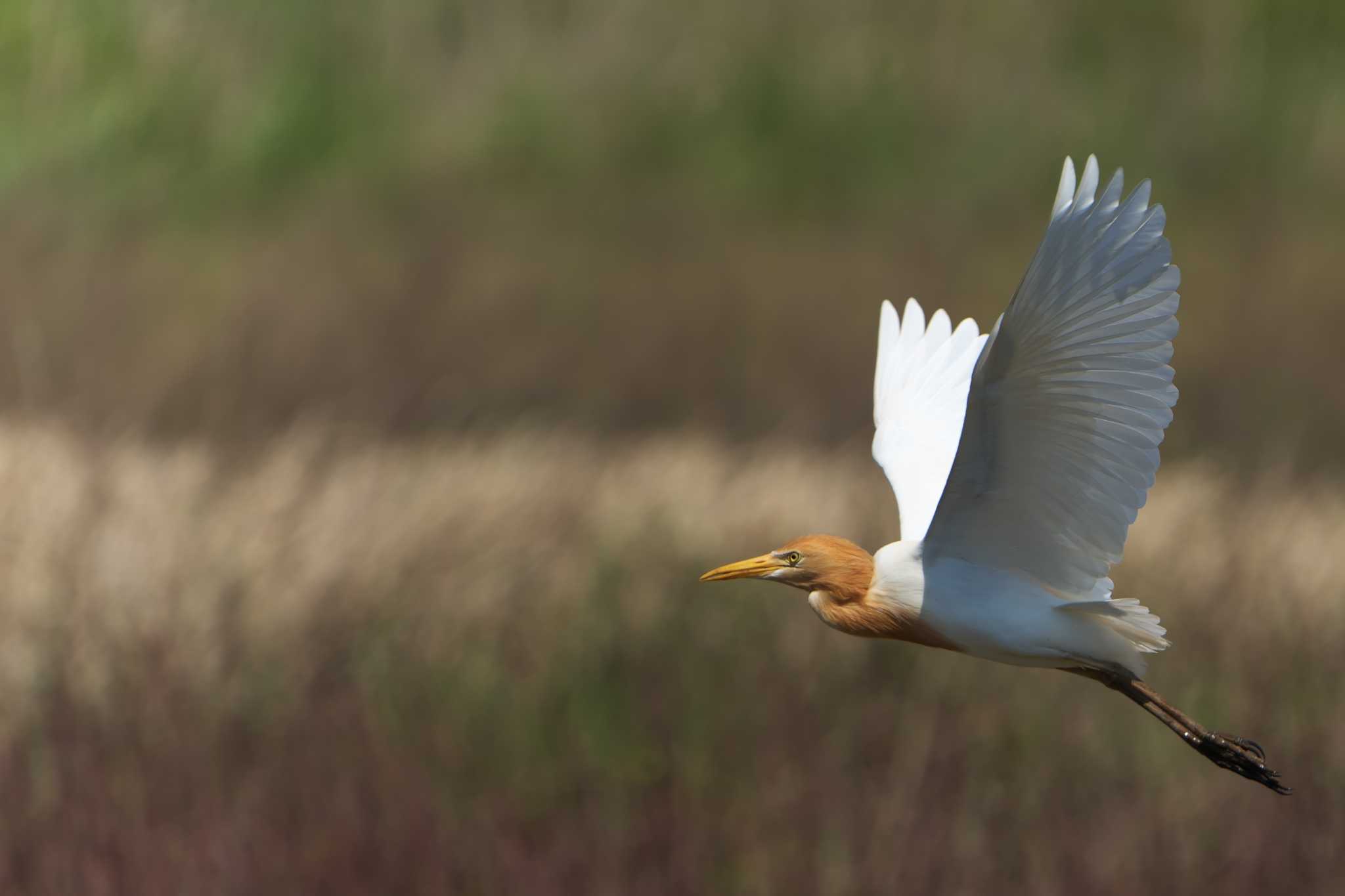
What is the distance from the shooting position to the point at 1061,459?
221 cm

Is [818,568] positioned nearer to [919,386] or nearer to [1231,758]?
[1231,758]

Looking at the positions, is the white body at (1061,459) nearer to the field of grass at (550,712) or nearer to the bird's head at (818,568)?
the bird's head at (818,568)

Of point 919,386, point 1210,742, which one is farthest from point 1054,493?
point 919,386

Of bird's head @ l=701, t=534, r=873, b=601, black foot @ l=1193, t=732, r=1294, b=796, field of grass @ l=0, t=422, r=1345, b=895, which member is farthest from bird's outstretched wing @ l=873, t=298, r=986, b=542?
field of grass @ l=0, t=422, r=1345, b=895

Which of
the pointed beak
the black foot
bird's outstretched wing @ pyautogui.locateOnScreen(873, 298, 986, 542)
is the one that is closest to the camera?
the pointed beak

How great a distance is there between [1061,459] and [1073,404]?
0.29 feet

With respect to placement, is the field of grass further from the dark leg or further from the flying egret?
the flying egret

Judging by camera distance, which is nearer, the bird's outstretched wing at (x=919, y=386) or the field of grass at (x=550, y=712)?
the bird's outstretched wing at (x=919, y=386)

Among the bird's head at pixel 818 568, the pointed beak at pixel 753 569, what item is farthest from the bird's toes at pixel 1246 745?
the pointed beak at pixel 753 569

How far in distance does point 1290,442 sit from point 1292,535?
423cm

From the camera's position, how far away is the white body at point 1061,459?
198 centimetres

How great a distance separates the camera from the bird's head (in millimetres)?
2230

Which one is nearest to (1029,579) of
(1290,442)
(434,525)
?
(434,525)

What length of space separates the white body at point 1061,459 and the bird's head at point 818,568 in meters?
0.05
